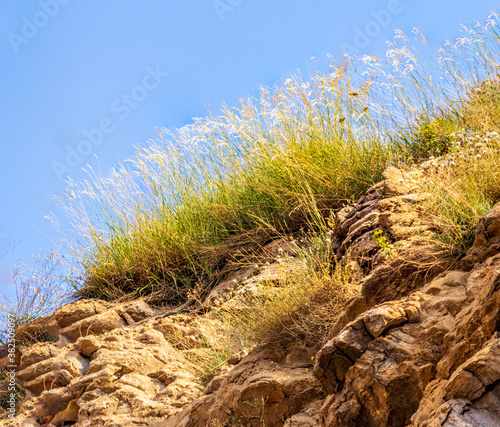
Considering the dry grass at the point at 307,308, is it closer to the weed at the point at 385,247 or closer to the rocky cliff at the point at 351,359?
the rocky cliff at the point at 351,359

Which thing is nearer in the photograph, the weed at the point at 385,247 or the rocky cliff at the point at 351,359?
the rocky cliff at the point at 351,359

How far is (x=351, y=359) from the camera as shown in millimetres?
2547

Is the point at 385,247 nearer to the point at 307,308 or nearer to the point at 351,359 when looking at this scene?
the point at 307,308

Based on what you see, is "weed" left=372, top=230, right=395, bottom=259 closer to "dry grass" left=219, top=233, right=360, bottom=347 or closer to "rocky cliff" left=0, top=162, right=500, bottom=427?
"rocky cliff" left=0, top=162, right=500, bottom=427

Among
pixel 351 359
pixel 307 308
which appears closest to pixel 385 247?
pixel 307 308

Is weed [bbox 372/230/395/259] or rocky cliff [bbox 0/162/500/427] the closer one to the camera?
rocky cliff [bbox 0/162/500/427]

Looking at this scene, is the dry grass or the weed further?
the dry grass

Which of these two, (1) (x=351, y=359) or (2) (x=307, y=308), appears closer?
(1) (x=351, y=359)

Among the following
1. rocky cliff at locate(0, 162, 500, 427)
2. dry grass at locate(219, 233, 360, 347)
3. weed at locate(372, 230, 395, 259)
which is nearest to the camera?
rocky cliff at locate(0, 162, 500, 427)

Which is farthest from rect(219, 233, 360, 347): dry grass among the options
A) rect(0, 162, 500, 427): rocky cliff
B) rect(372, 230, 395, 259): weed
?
rect(372, 230, 395, 259): weed

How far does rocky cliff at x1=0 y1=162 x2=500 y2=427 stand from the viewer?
2.20 m

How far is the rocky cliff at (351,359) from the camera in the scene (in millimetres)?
2203

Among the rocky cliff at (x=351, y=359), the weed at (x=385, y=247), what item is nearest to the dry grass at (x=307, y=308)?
the rocky cliff at (x=351, y=359)

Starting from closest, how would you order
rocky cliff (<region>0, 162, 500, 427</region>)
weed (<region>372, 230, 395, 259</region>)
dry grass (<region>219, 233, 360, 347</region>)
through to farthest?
rocky cliff (<region>0, 162, 500, 427</region>), weed (<region>372, 230, 395, 259</region>), dry grass (<region>219, 233, 360, 347</region>)
